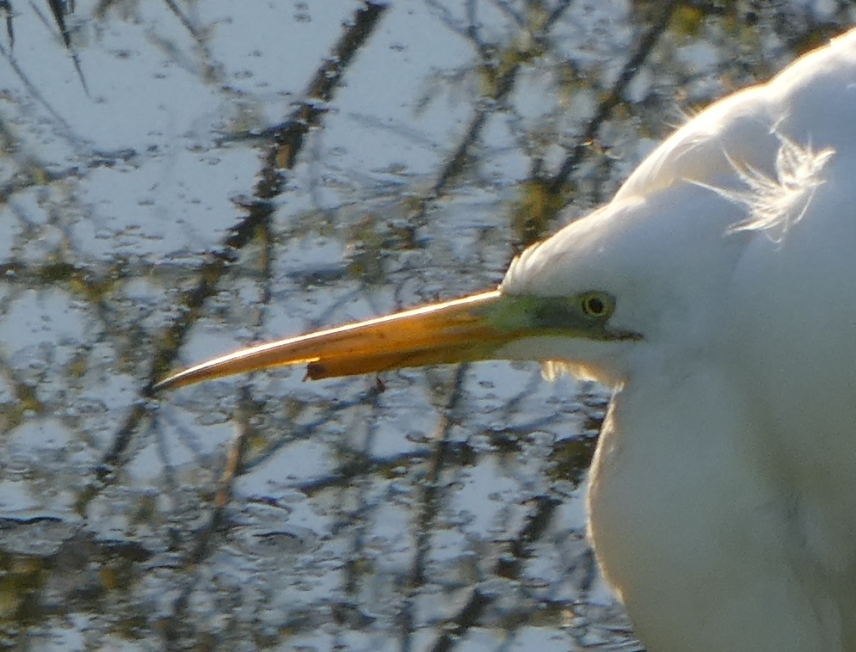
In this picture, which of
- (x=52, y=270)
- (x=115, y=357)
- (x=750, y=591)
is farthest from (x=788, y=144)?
(x=52, y=270)

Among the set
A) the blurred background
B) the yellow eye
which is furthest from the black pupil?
the blurred background

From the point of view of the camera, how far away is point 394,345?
1.67m

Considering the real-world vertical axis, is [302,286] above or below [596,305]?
above

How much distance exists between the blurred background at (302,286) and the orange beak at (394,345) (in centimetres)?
60

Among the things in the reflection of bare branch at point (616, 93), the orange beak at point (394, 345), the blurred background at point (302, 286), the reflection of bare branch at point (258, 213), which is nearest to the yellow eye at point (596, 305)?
the orange beak at point (394, 345)

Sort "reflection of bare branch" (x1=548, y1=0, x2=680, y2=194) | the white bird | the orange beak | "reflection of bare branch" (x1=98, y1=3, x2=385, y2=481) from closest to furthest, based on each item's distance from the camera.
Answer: the white bird
the orange beak
"reflection of bare branch" (x1=98, y1=3, x2=385, y2=481)
"reflection of bare branch" (x1=548, y1=0, x2=680, y2=194)

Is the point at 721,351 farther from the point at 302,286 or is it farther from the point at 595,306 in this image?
the point at 302,286

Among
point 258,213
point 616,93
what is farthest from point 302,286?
point 616,93

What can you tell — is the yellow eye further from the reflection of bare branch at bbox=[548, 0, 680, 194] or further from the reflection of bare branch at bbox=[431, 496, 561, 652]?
the reflection of bare branch at bbox=[548, 0, 680, 194]

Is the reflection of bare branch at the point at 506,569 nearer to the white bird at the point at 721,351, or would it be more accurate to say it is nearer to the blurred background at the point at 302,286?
the blurred background at the point at 302,286

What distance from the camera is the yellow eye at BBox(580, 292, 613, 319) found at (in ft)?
4.93

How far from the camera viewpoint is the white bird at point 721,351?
1434 millimetres

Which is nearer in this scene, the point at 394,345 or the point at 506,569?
the point at 394,345

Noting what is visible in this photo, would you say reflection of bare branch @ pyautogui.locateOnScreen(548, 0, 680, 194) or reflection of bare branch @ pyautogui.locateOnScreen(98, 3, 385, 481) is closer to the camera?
reflection of bare branch @ pyautogui.locateOnScreen(98, 3, 385, 481)
